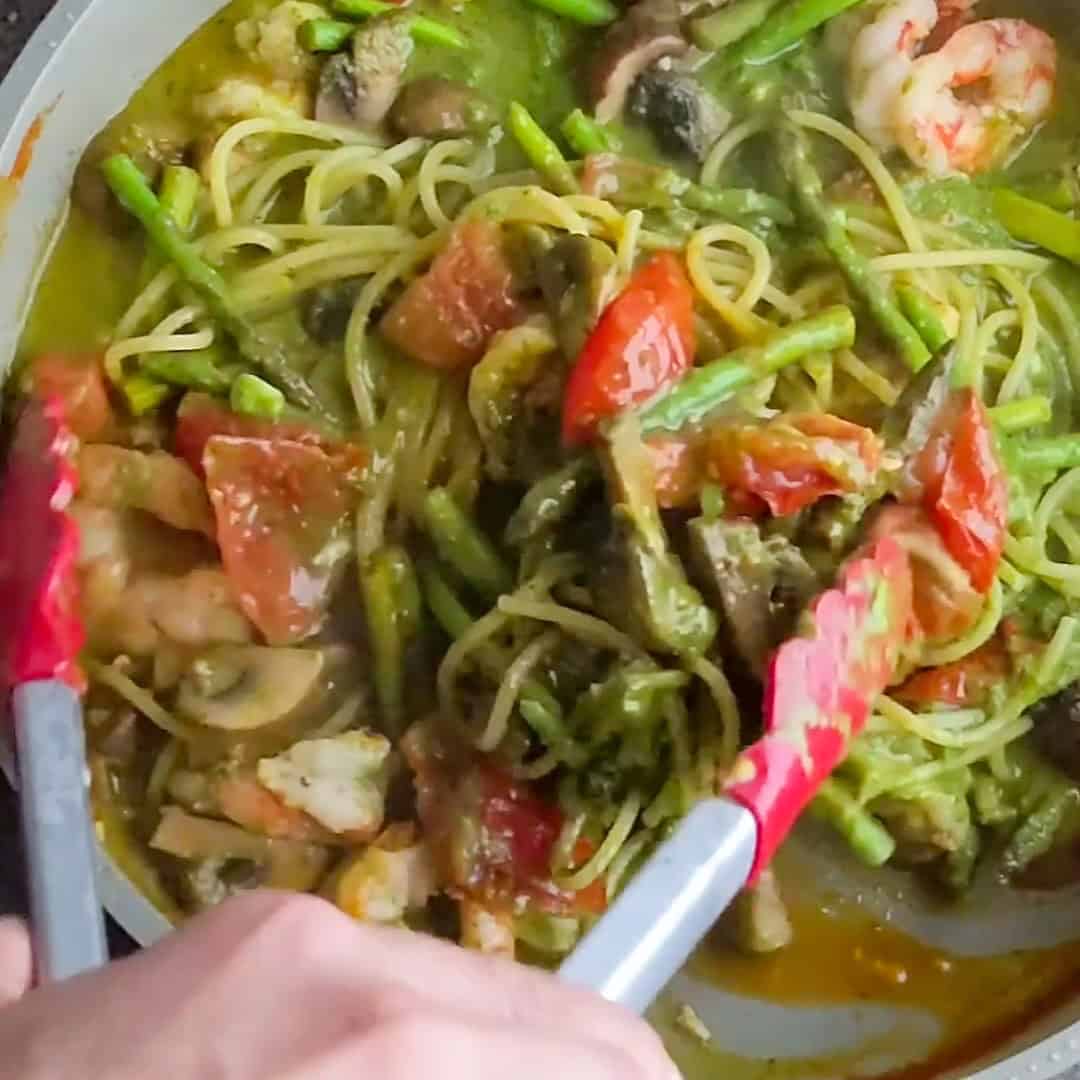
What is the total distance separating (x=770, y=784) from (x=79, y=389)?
93 cm

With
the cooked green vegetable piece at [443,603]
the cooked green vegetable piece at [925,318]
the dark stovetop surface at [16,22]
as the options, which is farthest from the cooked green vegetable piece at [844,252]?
the dark stovetop surface at [16,22]

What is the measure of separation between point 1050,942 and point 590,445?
794 millimetres

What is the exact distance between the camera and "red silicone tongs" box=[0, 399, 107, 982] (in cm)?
139

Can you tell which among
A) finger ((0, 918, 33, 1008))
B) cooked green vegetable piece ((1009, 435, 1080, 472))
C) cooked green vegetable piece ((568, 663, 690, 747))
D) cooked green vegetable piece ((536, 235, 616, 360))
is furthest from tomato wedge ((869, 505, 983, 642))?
finger ((0, 918, 33, 1008))

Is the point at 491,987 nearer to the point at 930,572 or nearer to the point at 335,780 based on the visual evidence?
the point at 335,780

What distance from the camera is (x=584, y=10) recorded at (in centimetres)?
210

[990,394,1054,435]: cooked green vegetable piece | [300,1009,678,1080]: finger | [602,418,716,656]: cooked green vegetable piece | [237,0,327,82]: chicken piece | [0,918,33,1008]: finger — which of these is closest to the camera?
[300,1009,678,1080]: finger

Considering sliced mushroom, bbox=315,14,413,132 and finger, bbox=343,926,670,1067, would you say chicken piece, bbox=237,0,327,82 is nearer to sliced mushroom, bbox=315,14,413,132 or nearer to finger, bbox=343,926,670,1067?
sliced mushroom, bbox=315,14,413,132

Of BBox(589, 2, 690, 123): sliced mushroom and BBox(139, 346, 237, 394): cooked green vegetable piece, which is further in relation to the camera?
BBox(589, 2, 690, 123): sliced mushroom

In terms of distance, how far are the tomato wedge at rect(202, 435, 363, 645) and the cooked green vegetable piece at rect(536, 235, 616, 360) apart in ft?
1.00

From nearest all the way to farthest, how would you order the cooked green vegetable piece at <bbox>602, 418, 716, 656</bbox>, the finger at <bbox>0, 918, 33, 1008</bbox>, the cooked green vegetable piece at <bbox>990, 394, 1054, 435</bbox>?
the finger at <bbox>0, 918, 33, 1008</bbox>, the cooked green vegetable piece at <bbox>602, 418, 716, 656</bbox>, the cooked green vegetable piece at <bbox>990, 394, 1054, 435</bbox>

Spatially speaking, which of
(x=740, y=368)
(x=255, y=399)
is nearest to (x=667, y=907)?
(x=740, y=368)

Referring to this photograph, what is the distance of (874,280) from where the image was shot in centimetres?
196

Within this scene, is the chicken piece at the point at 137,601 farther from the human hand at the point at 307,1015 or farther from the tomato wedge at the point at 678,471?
the human hand at the point at 307,1015
